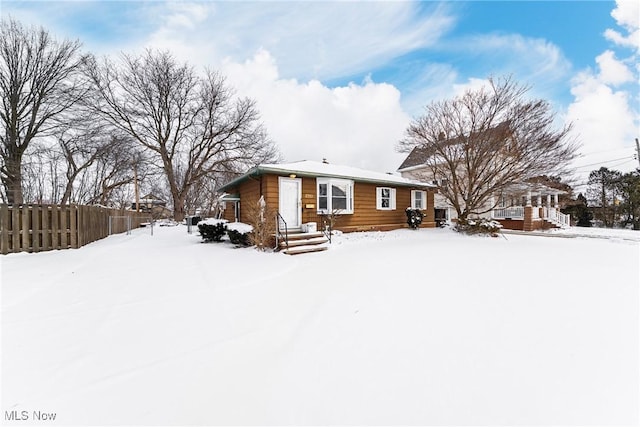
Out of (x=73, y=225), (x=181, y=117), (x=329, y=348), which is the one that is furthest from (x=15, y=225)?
(x=181, y=117)

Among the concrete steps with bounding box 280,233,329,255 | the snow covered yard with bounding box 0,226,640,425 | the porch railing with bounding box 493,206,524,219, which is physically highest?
the porch railing with bounding box 493,206,524,219

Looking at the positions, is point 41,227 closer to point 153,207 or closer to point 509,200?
point 509,200

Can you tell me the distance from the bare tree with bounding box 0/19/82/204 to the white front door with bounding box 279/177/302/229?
43.4ft

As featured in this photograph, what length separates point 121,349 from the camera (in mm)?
2602

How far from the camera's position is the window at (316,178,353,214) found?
1103cm

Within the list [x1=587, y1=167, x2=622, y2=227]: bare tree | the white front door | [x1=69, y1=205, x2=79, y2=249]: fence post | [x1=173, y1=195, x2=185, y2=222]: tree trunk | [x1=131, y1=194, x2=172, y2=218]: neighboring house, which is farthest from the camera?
[x1=131, y1=194, x2=172, y2=218]: neighboring house

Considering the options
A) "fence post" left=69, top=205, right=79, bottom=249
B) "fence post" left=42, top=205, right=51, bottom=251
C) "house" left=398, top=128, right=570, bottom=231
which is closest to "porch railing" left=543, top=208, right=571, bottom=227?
"house" left=398, top=128, right=570, bottom=231

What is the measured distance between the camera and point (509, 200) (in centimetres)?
1317

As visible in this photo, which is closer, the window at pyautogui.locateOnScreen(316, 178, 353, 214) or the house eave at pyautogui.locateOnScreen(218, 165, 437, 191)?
the house eave at pyautogui.locateOnScreen(218, 165, 437, 191)

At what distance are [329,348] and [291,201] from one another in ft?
26.2

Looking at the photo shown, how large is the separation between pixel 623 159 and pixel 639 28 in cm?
2497

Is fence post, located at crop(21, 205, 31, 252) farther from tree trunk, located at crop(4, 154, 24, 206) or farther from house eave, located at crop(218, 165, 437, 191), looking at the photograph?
tree trunk, located at crop(4, 154, 24, 206)

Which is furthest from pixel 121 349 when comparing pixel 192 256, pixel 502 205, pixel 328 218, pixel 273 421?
pixel 502 205

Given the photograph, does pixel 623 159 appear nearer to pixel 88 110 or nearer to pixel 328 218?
pixel 328 218
